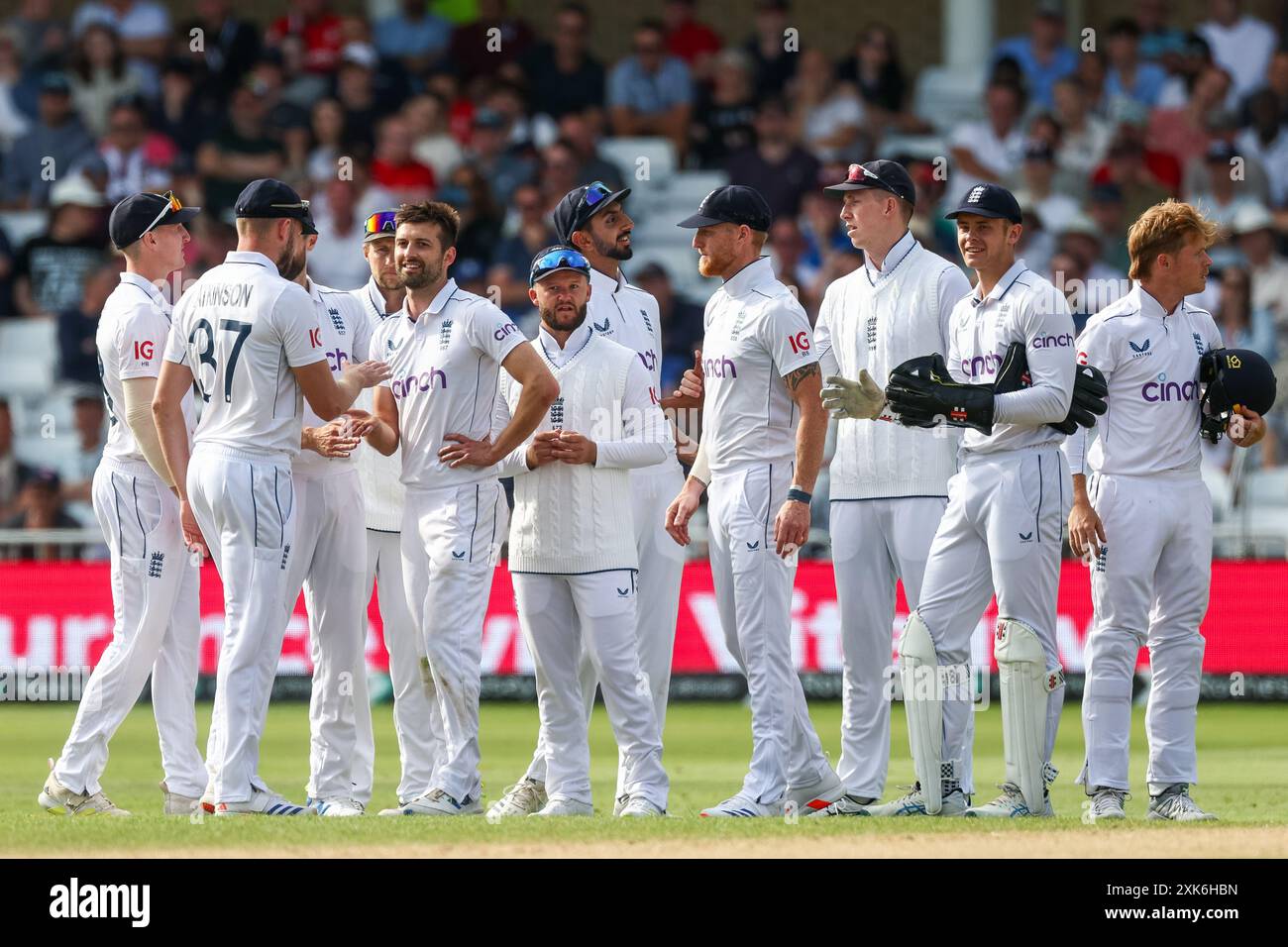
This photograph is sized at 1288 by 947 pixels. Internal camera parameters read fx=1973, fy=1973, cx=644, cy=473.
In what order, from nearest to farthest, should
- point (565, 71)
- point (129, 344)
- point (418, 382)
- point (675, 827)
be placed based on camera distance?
point (675, 827) < point (418, 382) < point (129, 344) < point (565, 71)

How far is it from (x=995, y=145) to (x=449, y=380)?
12.7 meters

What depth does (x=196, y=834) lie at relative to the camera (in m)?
7.27

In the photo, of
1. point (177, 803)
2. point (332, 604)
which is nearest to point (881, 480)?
point (332, 604)

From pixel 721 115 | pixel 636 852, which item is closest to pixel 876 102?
pixel 721 115

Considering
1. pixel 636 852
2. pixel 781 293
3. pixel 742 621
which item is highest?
pixel 781 293

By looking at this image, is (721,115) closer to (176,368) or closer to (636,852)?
(176,368)

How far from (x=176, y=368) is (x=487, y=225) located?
1066 cm

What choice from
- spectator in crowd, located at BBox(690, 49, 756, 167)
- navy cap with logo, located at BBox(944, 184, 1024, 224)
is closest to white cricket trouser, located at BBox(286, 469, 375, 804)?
navy cap with logo, located at BBox(944, 184, 1024, 224)

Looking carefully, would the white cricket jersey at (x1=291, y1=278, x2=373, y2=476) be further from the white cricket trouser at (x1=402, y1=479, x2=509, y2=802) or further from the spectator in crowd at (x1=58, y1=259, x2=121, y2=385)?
the spectator in crowd at (x1=58, y1=259, x2=121, y2=385)

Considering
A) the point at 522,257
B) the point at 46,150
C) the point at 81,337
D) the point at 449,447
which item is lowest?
the point at 449,447

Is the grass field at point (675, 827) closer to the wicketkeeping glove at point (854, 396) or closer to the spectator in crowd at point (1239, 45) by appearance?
the wicketkeeping glove at point (854, 396)

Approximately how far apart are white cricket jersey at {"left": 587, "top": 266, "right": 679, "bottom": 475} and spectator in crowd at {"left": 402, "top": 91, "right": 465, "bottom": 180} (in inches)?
420

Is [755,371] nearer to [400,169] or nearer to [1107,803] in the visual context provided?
[1107,803]

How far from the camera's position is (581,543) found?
8.24 metres
